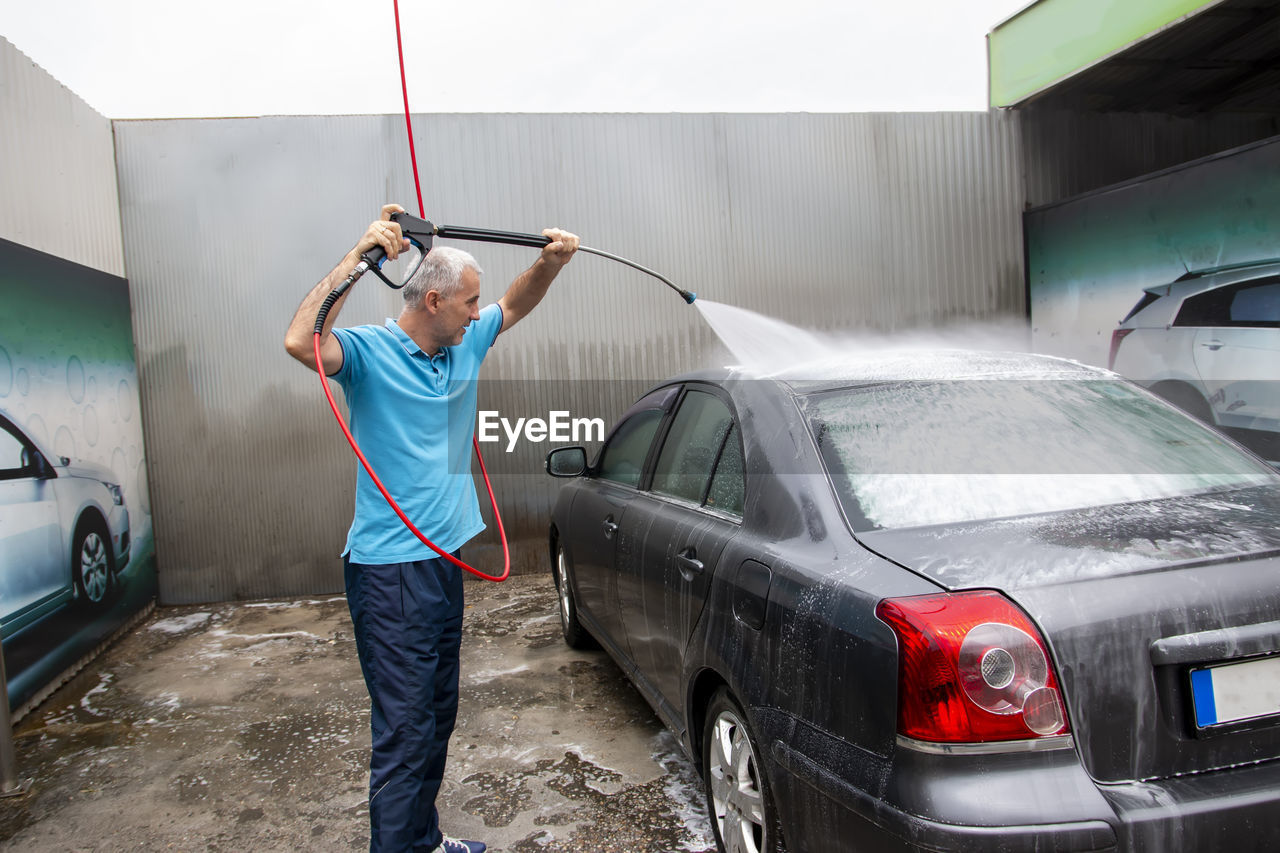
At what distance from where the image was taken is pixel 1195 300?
570cm

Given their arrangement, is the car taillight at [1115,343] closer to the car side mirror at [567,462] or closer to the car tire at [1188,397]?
the car tire at [1188,397]

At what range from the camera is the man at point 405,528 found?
2332 millimetres

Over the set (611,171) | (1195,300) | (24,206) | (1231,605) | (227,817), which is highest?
(611,171)

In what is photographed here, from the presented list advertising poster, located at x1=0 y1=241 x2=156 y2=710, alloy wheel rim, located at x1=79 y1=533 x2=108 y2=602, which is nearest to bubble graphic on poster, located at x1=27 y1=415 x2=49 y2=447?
advertising poster, located at x1=0 y1=241 x2=156 y2=710

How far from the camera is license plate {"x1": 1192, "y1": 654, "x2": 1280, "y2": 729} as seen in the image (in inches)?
61.1

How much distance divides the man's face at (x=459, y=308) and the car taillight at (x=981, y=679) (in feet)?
5.25

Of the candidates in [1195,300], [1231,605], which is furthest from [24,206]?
[1195,300]

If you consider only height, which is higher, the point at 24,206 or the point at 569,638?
the point at 24,206

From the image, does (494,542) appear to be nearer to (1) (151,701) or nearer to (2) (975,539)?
(1) (151,701)

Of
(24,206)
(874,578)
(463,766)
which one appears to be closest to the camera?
(874,578)

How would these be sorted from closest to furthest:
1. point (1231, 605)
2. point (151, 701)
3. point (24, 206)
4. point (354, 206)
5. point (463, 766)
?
point (1231, 605), point (463, 766), point (151, 701), point (24, 206), point (354, 206)

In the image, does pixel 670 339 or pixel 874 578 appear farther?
pixel 670 339

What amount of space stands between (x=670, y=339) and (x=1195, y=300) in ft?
12.6

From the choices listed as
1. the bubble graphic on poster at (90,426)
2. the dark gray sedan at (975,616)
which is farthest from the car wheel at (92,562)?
the dark gray sedan at (975,616)
